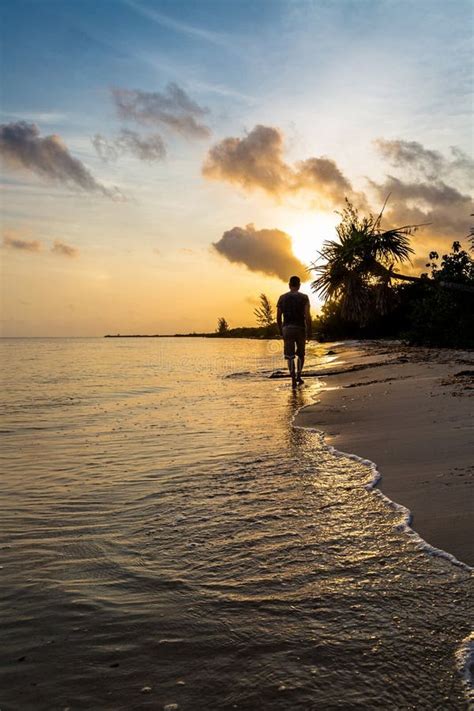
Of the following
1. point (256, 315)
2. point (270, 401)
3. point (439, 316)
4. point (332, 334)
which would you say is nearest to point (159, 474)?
point (270, 401)

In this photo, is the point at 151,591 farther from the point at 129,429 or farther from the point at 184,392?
the point at 184,392

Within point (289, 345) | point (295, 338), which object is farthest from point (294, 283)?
point (289, 345)

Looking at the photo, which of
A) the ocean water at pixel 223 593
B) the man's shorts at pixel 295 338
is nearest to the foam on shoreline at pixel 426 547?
the ocean water at pixel 223 593

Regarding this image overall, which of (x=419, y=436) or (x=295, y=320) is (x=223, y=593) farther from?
(x=295, y=320)

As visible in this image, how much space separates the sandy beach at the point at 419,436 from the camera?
3.68 m

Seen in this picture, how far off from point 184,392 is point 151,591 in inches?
501

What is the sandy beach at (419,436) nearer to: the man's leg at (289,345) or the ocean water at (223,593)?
the ocean water at (223,593)

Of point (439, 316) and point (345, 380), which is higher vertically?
point (439, 316)

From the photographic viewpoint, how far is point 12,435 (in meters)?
8.81

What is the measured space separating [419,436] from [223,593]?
398cm

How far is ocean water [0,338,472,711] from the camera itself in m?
2.07

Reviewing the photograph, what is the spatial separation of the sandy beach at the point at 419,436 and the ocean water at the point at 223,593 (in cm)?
23

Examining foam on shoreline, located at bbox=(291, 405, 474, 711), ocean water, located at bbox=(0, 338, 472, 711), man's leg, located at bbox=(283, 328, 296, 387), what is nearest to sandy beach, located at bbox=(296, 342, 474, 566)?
foam on shoreline, located at bbox=(291, 405, 474, 711)

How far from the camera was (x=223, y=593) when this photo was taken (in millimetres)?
2834
